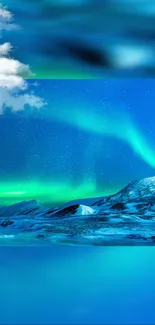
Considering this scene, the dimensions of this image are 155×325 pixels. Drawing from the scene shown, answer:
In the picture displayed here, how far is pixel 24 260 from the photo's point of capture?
5840 millimetres

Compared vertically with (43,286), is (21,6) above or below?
above

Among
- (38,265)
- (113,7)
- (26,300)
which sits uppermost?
(113,7)

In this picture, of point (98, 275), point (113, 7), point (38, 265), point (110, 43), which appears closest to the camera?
point (98, 275)

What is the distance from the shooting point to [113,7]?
9.31 m

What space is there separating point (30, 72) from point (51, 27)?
2.17m

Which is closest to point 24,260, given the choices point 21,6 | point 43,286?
point 43,286

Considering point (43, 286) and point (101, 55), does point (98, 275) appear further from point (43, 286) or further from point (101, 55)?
point (101, 55)

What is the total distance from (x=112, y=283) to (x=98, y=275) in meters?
0.48

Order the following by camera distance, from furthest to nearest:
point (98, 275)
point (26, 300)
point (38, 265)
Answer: point (38, 265), point (98, 275), point (26, 300)

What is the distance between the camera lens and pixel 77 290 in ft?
12.2

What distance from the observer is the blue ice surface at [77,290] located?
2928mm

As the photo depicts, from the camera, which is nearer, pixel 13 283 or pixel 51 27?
pixel 13 283

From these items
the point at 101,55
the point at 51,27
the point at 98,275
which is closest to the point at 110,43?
the point at 101,55

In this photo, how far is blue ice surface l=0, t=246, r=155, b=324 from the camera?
2928 mm
